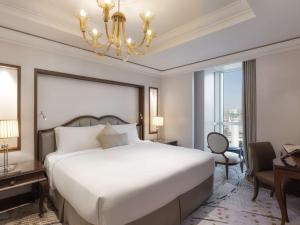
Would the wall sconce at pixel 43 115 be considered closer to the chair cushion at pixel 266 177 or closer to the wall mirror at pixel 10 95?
the wall mirror at pixel 10 95

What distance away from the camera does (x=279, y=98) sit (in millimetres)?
3291

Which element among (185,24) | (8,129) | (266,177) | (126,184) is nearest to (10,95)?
(8,129)

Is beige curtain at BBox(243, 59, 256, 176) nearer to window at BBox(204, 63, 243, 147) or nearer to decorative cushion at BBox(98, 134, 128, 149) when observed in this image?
window at BBox(204, 63, 243, 147)

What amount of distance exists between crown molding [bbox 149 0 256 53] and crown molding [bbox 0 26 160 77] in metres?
1.14

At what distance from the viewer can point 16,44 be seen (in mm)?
2787

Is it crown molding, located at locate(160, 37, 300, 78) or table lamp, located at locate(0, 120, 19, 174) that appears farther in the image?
crown molding, located at locate(160, 37, 300, 78)

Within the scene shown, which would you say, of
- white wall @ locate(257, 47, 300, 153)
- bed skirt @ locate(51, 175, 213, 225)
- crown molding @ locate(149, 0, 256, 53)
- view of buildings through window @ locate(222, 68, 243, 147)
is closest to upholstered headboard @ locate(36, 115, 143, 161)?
bed skirt @ locate(51, 175, 213, 225)

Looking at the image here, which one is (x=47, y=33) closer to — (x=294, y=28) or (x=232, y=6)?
(x=232, y=6)

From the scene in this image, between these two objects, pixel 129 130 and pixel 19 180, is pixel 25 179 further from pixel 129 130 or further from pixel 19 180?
pixel 129 130

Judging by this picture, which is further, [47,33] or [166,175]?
[47,33]

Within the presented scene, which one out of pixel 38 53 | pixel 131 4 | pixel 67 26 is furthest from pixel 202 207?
pixel 38 53

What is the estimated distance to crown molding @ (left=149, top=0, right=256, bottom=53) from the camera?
235 centimetres

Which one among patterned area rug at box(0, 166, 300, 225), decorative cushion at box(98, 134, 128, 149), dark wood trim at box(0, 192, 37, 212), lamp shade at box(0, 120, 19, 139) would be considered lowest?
patterned area rug at box(0, 166, 300, 225)

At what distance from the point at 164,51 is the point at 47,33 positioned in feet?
6.62
